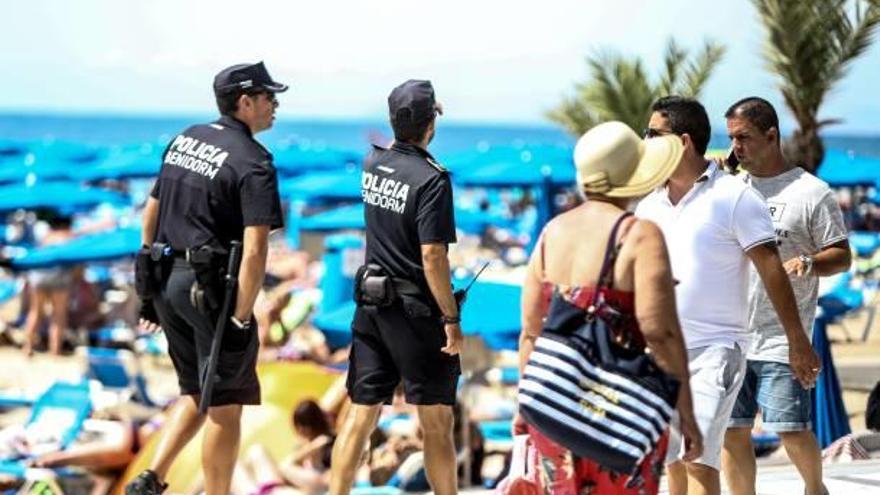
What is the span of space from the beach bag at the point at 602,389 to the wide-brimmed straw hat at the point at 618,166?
161mm

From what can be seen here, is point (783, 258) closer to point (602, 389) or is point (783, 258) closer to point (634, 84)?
point (602, 389)

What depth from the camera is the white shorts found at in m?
4.52

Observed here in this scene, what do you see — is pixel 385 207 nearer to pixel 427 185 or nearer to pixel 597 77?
pixel 427 185

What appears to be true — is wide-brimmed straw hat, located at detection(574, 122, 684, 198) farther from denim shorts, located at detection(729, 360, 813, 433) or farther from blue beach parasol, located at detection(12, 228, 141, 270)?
blue beach parasol, located at detection(12, 228, 141, 270)

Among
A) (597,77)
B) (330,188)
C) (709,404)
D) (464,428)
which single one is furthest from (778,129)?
(330,188)

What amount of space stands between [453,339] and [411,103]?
78 cm

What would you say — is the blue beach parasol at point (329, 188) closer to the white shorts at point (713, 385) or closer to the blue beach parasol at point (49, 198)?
the blue beach parasol at point (49, 198)

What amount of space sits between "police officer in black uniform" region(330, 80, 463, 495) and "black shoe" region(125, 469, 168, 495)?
1.96 feet

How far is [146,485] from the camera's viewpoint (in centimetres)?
527

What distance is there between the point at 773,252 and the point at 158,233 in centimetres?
204

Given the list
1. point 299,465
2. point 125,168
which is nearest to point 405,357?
point 299,465

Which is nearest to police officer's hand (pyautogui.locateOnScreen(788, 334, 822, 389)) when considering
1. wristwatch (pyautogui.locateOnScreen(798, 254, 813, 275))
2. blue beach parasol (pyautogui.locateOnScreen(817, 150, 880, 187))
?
wristwatch (pyautogui.locateOnScreen(798, 254, 813, 275))

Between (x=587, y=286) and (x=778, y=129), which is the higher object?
(x=778, y=129)

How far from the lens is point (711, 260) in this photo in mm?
4547
